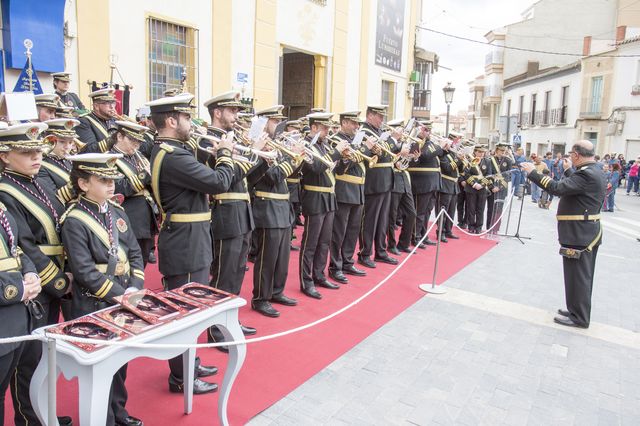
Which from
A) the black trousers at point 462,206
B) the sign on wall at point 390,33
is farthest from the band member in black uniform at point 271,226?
the sign on wall at point 390,33

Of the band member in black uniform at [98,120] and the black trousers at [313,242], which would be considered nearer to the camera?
the band member in black uniform at [98,120]

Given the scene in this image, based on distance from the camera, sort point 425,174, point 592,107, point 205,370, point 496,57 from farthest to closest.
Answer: point 496,57 → point 592,107 → point 425,174 → point 205,370

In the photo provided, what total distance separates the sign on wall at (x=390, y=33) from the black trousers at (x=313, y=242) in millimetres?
11048

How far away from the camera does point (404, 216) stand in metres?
8.30

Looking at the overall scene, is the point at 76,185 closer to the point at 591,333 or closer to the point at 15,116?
the point at 15,116

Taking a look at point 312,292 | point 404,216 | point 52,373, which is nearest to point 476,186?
point 404,216

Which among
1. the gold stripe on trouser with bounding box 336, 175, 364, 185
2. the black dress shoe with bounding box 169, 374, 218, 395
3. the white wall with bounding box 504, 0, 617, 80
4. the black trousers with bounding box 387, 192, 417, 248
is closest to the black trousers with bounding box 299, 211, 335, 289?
the gold stripe on trouser with bounding box 336, 175, 364, 185

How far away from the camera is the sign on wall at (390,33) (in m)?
15.4

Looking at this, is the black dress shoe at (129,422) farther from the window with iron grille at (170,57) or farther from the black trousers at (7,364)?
the window with iron grille at (170,57)

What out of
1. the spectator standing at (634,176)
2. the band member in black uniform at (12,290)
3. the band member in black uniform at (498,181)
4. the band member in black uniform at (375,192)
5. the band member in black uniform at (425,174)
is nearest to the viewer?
the band member in black uniform at (12,290)

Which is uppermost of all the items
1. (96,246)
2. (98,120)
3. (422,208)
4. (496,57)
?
(496,57)

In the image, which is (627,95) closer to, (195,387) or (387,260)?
(387,260)

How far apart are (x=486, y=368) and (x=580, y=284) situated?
5.91 ft

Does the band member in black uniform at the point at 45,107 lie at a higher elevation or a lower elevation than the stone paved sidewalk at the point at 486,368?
higher
